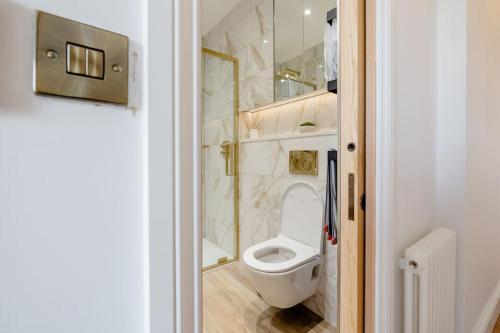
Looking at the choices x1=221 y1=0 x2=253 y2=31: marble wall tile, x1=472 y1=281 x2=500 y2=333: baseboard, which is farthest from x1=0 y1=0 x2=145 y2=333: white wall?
x1=221 y1=0 x2=253 y2=31: marble wall tile

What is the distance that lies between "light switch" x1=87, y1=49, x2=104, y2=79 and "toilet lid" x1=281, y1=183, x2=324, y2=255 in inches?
57.2

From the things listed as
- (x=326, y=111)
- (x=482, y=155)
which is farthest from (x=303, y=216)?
(x=482, y=155)

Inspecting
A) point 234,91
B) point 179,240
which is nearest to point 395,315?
point 179,240

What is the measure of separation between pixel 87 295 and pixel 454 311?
157 centimetres

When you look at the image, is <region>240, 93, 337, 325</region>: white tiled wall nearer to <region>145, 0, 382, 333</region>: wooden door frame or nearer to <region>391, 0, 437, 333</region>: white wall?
<region>391, 0, 437, 333</region>: white wall

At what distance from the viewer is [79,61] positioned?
323 mm

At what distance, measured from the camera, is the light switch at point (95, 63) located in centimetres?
33

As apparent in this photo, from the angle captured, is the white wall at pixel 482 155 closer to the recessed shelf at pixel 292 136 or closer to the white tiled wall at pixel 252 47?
the recessed shelf at pixel 292 136

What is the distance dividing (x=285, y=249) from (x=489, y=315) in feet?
4.23

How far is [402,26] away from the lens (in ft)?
3.07

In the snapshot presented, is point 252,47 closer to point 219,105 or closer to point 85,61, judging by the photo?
point 219,105

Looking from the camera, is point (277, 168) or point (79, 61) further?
point (277, 168)

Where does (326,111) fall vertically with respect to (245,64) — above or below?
below

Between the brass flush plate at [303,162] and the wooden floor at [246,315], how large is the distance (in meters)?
0.97
